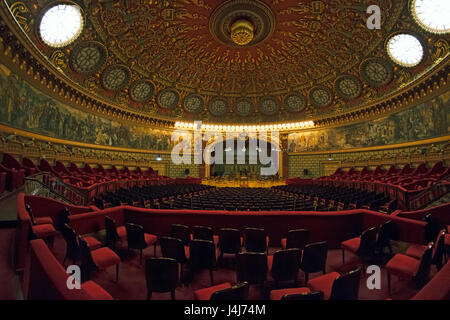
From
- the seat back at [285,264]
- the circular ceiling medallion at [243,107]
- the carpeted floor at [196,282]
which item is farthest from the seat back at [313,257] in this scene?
the circular ceiling medallion at [243,107]

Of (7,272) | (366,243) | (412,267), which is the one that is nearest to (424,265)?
(412,267)

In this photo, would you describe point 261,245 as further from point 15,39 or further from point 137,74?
point 137,74

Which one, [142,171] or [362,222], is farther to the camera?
[142,171]

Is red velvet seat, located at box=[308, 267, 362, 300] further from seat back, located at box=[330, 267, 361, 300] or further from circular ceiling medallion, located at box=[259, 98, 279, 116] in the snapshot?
circular ceiling medallion, located at box=[259, 98, 279, 116]

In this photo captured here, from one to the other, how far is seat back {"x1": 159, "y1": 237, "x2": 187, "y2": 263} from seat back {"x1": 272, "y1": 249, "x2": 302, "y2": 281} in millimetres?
1698

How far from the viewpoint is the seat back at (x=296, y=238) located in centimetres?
450

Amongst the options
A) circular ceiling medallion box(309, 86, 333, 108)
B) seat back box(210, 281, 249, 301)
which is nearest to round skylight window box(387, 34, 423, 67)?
circular ceiling medallion box(309, 86, 333, 108)

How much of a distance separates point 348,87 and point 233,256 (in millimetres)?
25964

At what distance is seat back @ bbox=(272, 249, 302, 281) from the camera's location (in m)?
3.26

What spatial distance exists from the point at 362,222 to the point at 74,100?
72.9 feet

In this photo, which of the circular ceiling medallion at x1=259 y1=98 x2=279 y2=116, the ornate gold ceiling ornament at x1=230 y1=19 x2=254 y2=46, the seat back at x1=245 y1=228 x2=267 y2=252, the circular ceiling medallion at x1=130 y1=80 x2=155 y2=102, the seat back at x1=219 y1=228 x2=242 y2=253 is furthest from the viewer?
the circular ceiling medallion at x1=259 y1=98 x2=279 y2=116

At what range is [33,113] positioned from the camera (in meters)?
13.4
